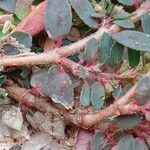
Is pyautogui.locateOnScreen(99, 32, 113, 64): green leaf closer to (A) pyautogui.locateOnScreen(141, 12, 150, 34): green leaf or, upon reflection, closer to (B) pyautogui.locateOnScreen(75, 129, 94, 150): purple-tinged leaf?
(A) pyautogui.locateOnScreen(141, 12, 150, 34): green leaf

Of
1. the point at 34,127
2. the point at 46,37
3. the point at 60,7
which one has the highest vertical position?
the point at 60,7

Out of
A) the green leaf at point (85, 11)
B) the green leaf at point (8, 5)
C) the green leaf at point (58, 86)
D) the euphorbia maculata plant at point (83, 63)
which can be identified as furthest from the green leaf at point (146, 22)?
the green leaf at point (8, 5)

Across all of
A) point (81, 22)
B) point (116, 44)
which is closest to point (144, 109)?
point (116, 44)

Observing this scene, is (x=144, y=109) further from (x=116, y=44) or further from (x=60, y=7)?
(x=60, y=7)

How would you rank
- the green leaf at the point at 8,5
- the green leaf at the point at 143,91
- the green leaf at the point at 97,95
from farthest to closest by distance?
1. the green leaf at the point at 8,5
2. the green leaf at the point at 97,95
3. the green leaf at the point at 143,91

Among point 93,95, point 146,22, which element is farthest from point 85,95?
point 146,22

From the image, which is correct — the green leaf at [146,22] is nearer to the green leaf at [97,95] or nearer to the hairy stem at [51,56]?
the hairy stem at [51,56]

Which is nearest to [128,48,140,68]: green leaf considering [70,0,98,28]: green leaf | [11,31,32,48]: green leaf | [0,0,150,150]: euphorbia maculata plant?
[0,0,150,150]: euphorbia maculata plant

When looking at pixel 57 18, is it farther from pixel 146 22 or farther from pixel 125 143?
pixel 125 143
